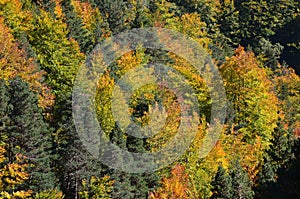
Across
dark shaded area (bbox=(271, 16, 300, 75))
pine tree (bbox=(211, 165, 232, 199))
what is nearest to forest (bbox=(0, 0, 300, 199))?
pine tree (bbox=(211, 165, 232, 199))

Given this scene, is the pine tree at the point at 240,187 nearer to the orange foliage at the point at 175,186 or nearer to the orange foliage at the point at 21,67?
the orange foliage at the point at 175,186

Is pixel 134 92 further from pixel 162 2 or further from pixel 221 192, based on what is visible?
pixel 162 2

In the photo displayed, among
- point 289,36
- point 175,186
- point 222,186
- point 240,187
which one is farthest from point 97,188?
point 289,36

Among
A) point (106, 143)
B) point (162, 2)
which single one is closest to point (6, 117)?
point (106, 143)

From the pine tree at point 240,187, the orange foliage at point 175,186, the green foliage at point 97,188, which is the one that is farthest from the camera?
the orange foliage at point 175,186

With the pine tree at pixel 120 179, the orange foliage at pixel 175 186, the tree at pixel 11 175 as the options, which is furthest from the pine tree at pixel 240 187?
the tree at pixel 11 175

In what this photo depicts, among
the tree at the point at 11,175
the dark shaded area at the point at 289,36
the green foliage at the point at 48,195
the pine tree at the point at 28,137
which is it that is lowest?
the green foliage at the point at 48,195
